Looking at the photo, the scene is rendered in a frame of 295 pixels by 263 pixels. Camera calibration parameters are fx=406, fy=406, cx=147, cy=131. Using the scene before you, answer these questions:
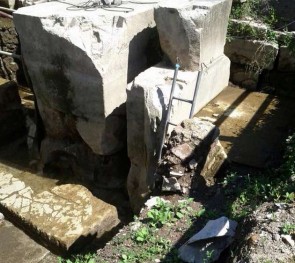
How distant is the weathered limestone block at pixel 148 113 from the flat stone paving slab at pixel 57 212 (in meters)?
0.52

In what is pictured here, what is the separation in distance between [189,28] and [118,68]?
3.55 feet

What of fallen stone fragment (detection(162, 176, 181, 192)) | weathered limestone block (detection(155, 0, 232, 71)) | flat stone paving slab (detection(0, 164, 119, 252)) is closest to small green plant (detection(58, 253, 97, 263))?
flat stone paving slab (detection(0, 164, 119, 252))

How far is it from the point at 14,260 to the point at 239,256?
276 centimetres

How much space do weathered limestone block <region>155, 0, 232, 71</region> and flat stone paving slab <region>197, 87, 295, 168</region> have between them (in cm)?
85

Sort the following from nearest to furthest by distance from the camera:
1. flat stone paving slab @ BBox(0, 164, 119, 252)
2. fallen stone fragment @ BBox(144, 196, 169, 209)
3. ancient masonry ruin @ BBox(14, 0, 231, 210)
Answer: fallen stone fragment @ BBox(144, 196, 169, 209)
flat stone paving slab @ BBox(0, 164, 119, 252)
ancient masonry ruin @ BBox(14, 0, 231, 210)

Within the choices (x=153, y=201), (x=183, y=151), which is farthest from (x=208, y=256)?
(x=183, y=151)

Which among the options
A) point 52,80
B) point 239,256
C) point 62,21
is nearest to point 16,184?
point 52,80

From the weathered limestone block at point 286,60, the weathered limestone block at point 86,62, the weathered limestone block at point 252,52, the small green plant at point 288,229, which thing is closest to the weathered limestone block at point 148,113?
the weathered limestone block at point 86,62

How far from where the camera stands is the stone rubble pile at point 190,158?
4191mm

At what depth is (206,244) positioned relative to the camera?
3.19 meters

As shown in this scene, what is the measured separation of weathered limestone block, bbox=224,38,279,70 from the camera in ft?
20.4

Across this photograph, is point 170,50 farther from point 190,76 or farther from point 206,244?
point 206,244

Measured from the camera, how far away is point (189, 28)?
471 centimetres

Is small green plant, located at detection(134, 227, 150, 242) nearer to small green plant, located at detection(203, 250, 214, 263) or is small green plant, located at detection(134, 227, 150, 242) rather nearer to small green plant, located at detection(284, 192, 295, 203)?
small green plant, located at detection(203, 250, 214, 263)
